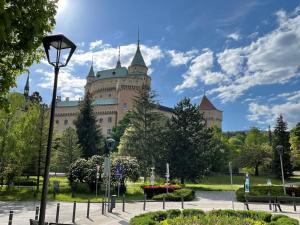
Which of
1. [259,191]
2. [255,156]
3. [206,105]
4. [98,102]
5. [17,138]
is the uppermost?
[206,105]

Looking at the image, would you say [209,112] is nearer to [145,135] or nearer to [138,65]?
[138,65]

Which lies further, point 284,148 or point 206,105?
Result: point 206,105

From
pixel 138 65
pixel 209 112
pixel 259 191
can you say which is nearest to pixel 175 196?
pixel 259 191

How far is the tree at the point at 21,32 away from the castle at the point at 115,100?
97477 millimetres

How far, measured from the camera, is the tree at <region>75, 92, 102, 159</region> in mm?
49062

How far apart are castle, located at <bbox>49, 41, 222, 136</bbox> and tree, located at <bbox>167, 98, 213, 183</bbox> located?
216 feet

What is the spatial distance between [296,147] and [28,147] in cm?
4513

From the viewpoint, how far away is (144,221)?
36.0 feet

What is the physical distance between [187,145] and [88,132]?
16927 millimetres

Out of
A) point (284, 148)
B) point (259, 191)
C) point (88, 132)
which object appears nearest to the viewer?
point (259, 191)

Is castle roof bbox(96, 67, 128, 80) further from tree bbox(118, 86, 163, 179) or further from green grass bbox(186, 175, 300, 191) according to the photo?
tree bbox(118, 86, 163, 179)

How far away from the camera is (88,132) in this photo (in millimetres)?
49312

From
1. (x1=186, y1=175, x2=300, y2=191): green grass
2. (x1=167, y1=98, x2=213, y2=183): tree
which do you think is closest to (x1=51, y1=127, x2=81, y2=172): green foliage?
(x1=167, y1=98, x2=213, y2=183): tree

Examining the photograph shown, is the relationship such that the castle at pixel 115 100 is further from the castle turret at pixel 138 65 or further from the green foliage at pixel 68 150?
the green foliage at pixel 68 150
